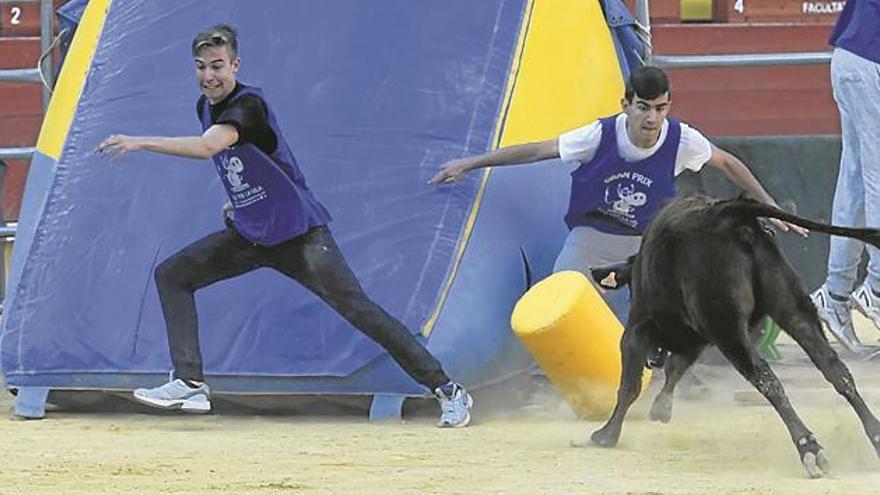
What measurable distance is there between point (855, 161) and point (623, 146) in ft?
7.97

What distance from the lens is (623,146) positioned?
7898 mm

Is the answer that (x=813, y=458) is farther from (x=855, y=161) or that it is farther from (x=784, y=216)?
(x=855, y=161)

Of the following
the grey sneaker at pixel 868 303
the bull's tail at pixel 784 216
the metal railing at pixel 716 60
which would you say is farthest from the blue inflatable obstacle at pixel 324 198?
the grey sneaker at pixel 868 303

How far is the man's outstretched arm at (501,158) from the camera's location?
7.70 meters

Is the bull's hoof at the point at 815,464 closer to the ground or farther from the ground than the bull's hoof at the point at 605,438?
farther from the ground

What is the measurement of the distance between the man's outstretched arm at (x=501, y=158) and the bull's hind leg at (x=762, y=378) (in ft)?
5.48

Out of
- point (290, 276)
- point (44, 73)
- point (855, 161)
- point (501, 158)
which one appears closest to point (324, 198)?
point (290, 276)

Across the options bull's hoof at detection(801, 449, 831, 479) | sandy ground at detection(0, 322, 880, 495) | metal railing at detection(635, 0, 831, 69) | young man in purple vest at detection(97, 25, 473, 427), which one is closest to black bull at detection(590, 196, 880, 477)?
bull's hoof at detection(801, 449, 831, 479)

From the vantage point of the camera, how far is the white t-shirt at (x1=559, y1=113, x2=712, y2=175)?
25.8ft

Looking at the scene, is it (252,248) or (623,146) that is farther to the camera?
(623,146)

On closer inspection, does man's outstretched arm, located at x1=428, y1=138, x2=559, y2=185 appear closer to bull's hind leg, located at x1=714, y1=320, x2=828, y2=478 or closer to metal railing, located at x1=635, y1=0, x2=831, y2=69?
bull's hind leg, located at x1=714, y1=320, x2=828, y2=478

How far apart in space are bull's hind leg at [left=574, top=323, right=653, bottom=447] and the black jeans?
798mm

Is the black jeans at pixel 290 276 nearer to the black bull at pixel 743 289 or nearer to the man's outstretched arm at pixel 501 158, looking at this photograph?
the man's outstretched arm at pixel 501 158

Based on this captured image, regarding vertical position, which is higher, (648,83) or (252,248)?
(648,83)
